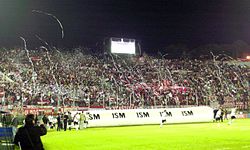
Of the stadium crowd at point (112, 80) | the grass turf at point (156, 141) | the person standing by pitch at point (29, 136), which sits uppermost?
the stadium crowd at point (112, 80)

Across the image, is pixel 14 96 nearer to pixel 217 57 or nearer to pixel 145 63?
pixel 145 63

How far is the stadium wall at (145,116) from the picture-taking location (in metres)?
40.6

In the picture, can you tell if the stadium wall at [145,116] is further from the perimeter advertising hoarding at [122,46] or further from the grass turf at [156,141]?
the perimeter advertising hoarding at [122,46]

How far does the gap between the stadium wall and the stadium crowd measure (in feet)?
33.1

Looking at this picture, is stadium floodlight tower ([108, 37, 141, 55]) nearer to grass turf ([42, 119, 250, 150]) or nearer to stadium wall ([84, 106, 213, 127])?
stadium wall ([84, 106, 213, 127])

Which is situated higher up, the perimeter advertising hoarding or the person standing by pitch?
the perimeter advertising hoarding

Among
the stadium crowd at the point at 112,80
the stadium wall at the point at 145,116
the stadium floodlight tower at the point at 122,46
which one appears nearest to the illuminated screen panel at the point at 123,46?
the stadium floodlight tower at the point at 122,46

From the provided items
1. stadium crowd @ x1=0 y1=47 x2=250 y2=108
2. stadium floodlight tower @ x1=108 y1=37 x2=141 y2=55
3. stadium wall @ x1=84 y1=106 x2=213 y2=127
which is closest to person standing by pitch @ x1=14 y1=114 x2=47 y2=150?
stadium wall @ x1=84 y1=106 x2=213 y2=127

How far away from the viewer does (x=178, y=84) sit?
2758 inches

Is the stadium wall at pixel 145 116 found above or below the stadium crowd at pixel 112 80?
below

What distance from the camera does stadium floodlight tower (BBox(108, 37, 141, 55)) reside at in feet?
251

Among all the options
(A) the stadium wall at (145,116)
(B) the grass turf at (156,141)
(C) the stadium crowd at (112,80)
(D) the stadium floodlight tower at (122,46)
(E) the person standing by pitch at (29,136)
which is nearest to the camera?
(E) the person standing by pitch at (29,136)

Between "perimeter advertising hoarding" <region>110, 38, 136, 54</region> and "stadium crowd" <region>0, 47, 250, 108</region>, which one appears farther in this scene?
"perimeter advertising hoarding" <region>110, 38, 136, 54</region>

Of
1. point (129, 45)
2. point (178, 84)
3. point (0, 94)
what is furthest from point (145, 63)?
point (0, 94)
